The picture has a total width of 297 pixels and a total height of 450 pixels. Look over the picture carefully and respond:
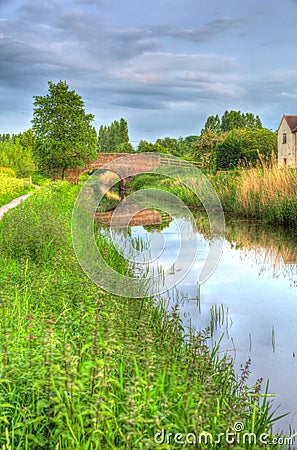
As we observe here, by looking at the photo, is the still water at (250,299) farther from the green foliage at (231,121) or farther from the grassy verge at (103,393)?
the green foliage at (231,121)

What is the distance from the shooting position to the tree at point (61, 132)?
3180 centimetres

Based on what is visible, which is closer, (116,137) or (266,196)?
(266,196)

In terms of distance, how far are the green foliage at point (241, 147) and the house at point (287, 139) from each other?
901mm

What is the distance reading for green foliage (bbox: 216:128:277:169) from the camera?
34.2 m

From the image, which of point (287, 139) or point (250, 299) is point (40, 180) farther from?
point (250, 299)

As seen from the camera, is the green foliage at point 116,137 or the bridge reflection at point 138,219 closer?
the bridge reflection at point 138,219

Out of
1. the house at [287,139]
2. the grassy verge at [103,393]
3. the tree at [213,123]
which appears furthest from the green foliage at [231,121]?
the grassy verge at [103,393]

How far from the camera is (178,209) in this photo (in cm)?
2331


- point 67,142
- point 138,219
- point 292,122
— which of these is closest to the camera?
point 138,219

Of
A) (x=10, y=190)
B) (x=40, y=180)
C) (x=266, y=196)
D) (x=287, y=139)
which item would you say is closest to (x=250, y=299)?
(x=266, y=196)

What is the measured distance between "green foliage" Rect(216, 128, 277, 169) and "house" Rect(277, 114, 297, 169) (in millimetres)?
901

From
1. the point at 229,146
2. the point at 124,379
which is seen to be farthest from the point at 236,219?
the point at 229,146

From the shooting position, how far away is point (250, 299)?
750 centimetres

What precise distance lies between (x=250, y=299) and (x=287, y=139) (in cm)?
3110
